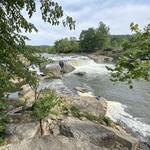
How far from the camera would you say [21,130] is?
1034cm

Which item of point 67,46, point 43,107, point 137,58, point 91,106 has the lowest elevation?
point 67,46

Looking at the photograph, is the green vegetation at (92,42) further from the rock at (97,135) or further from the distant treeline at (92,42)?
the rock at (97,135)

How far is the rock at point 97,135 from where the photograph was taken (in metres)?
10.8

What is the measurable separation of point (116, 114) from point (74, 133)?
9774 mm

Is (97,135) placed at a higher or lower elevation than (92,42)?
higher

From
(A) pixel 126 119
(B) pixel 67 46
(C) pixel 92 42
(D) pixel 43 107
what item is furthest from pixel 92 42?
(D) pixel 43 107

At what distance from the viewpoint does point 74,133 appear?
35.5 ft

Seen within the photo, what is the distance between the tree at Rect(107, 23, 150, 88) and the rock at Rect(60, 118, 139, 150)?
3.72 meters

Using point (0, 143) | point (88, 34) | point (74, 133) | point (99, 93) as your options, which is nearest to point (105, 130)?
point (74, 133)

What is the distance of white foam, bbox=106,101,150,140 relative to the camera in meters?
17.0

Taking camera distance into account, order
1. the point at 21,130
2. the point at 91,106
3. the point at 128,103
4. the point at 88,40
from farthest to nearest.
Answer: the point at 88,40 → the point at 128,103 → the point at 91,106 → the point at 21,130

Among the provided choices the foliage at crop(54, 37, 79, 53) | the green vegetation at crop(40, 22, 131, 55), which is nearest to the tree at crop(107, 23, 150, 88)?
the green vegetation at crop(40, 22, 131, 55)

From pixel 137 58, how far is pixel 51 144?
106 inches

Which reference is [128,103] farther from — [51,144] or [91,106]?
[51,144]
